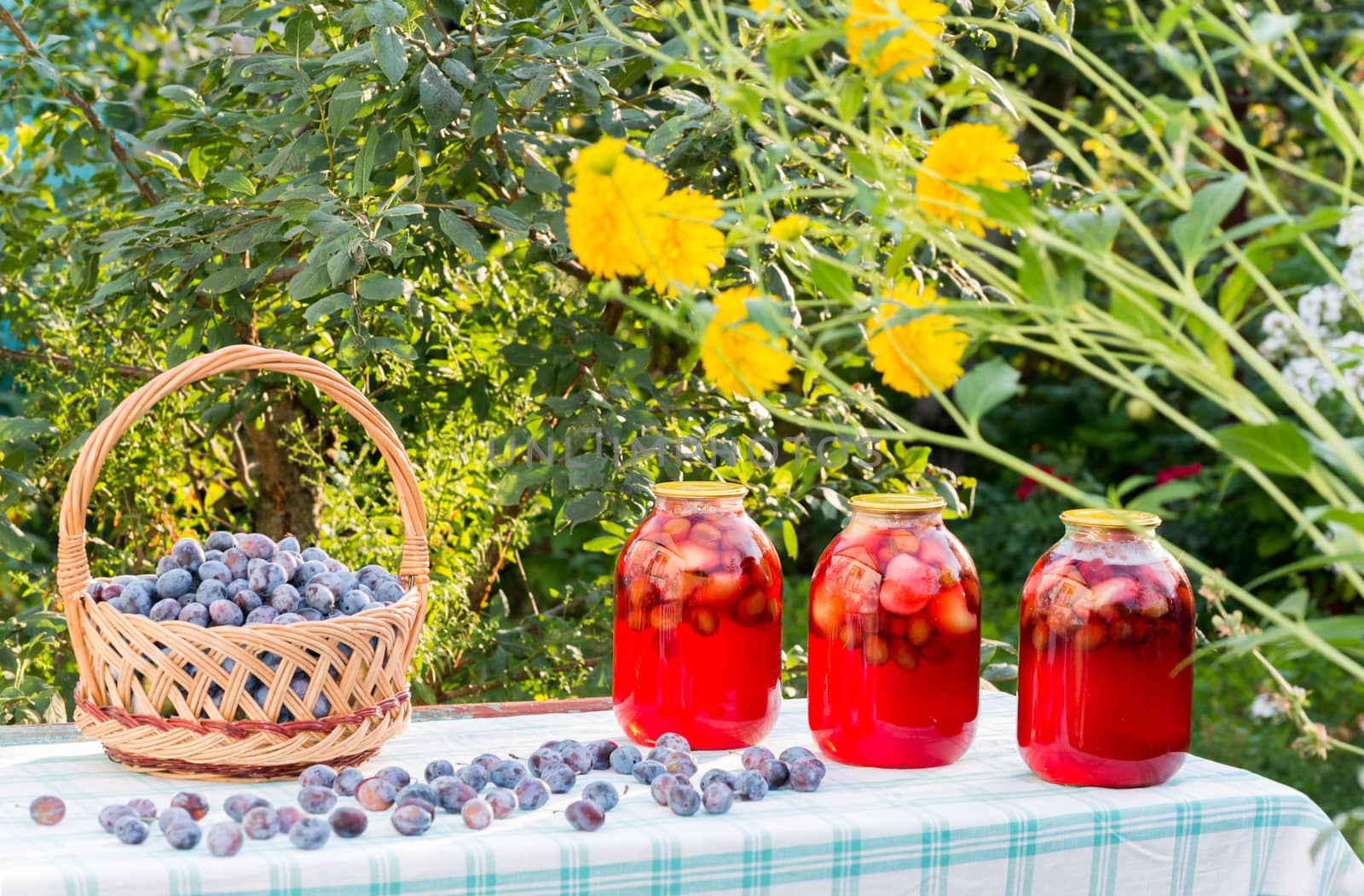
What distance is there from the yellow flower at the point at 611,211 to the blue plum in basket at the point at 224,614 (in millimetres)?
523

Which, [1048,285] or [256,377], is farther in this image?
[256,377]

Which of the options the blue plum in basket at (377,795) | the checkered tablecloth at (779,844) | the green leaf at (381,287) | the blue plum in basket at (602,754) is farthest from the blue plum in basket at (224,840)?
the green leaf at (381,287)

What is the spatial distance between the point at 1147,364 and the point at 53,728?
1115 millimetres

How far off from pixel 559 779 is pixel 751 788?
0.51ft

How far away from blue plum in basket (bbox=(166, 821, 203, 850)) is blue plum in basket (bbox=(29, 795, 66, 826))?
0.11 metres

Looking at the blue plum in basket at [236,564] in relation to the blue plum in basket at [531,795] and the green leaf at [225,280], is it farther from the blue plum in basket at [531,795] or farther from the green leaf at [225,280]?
the green leaf at [225,280]

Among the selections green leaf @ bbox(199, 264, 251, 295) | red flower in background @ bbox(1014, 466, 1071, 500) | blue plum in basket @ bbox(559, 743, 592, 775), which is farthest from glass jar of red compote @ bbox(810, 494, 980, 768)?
red flower in background @ bbox(1014, 466, 1071, 500)

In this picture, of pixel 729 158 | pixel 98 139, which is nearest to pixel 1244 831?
pixel 729 158

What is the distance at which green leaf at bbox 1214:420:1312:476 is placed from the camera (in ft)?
1.88

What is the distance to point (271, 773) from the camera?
112cm

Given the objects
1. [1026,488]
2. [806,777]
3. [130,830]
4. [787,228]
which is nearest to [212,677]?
[130,830]

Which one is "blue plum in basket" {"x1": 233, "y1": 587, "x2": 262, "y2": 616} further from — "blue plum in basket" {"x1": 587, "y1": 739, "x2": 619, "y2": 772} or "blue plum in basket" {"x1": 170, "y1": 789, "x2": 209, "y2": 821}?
"blue plum in basket" {"x1": 587, "y1": 739, "x2": 619, "y2": 772}

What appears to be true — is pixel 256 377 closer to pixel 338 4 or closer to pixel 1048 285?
pixel 338 4

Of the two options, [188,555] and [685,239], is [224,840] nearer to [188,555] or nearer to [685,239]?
[188,555]
